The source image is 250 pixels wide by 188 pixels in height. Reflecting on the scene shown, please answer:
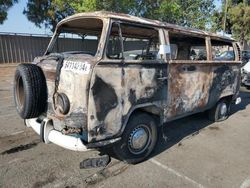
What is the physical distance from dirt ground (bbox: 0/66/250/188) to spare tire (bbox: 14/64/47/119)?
822 millimetres

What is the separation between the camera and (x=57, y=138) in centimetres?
340

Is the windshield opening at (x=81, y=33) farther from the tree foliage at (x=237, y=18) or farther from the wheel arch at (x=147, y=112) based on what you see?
the tree foliage at (x=237, y=18)

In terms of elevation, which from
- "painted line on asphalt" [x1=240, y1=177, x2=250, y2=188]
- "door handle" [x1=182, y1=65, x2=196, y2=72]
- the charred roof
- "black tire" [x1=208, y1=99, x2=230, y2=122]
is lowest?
"painted line on asphalt" [x1=240, y1=177, x2=250, y2=188]

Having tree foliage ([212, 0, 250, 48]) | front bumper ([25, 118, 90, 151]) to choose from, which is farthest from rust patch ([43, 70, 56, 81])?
tree foliage ([212, 0, 250, 48])

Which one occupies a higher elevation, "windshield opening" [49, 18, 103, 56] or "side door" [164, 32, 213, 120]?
"windshield opening" [49, 18, 103, 56]

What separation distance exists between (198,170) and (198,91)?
1679mm

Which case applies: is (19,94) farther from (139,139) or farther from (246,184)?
(246,184)

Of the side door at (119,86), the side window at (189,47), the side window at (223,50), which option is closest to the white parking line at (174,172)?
the side door at (119,86)

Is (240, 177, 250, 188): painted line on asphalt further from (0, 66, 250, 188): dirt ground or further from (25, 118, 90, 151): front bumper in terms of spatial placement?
(25, 118, 90, 151): front bumper

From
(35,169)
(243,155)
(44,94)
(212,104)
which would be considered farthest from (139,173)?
(212,104)

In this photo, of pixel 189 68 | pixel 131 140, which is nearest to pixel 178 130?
pixel 189 68

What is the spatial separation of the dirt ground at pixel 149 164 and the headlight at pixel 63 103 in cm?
95

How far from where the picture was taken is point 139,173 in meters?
3.75

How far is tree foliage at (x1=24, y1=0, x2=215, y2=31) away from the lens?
16062mm
